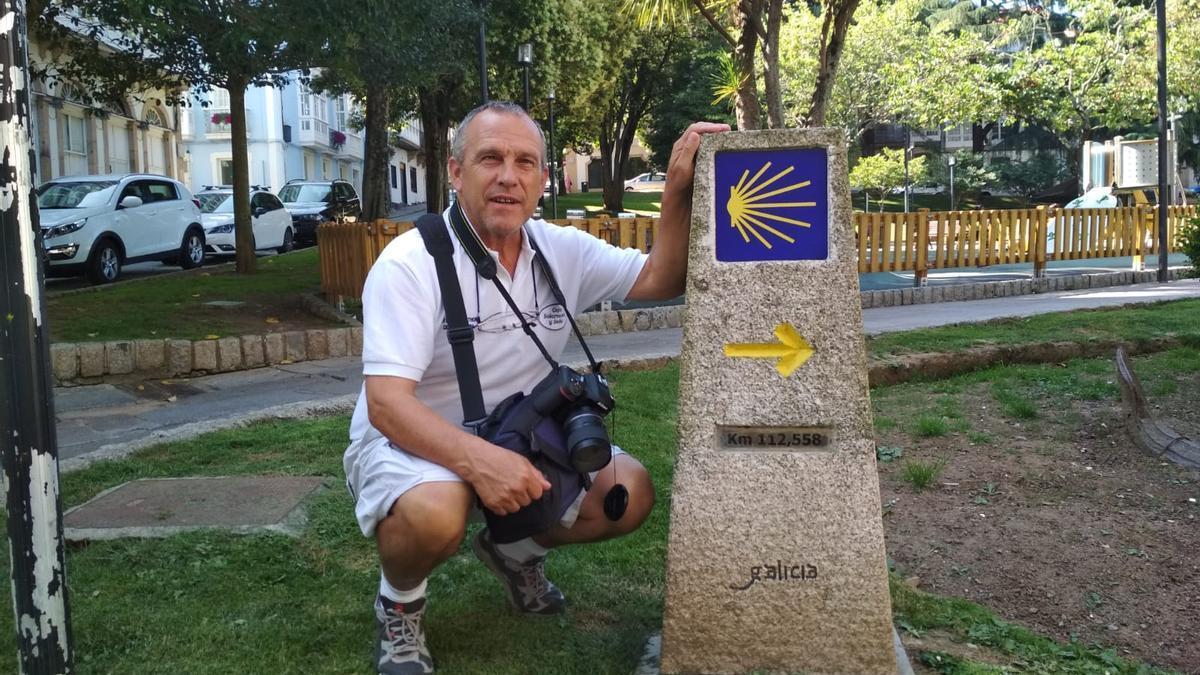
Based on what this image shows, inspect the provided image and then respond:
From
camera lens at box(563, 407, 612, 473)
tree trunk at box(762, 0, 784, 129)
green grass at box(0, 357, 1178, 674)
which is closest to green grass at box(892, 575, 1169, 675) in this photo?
green grass at box(0, 357, 1178, 674)

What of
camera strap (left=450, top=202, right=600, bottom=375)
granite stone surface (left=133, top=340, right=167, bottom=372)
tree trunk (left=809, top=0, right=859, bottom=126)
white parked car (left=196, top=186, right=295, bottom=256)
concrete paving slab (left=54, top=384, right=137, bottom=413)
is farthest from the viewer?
white parked car (left=196, top=186, right=295, bottom=256)

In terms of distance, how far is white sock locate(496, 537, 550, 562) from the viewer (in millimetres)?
3275

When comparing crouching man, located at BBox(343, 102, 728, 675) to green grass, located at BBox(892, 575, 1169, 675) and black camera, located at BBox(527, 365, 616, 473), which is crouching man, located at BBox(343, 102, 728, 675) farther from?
green grass, located at BBox(892, 575, 1169, 675)

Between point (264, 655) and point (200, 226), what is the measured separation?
1652 cm

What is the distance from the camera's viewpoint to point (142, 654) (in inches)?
122

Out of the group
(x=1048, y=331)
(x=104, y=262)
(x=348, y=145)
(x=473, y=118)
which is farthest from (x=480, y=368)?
(x=348, y=145)

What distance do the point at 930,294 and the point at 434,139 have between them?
43.5ft

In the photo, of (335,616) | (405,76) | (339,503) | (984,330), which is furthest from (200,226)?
(335,616)

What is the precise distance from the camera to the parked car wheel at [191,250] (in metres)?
17.9

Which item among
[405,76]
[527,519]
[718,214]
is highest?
[405,76]

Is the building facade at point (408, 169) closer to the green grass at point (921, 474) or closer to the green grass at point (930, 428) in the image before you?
the green grass at point (930, 428)

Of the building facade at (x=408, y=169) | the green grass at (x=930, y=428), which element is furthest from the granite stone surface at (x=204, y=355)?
the building facade at (x=408, y=169)

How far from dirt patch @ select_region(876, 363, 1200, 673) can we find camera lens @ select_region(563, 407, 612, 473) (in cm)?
175

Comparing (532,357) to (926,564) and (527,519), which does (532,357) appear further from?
(926,564)
